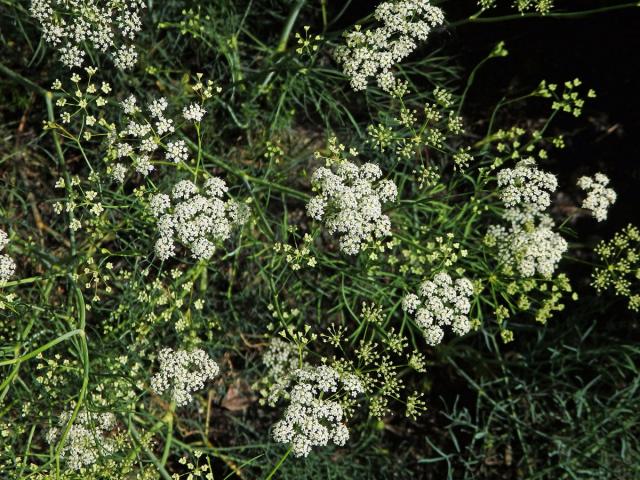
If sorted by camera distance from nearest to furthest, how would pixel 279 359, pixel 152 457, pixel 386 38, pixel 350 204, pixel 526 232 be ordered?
pixel 350 204
pixel 386 38
pixel 152 457
pixel 526 232
pixel 279 359

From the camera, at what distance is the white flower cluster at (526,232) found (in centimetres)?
398

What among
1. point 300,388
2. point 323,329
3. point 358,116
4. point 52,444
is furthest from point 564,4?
point 52,444

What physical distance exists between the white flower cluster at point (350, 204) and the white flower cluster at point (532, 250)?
1.09 metres

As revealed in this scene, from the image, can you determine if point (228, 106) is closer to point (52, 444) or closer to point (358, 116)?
point (358, 116)

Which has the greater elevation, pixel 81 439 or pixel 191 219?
pixel 191 219

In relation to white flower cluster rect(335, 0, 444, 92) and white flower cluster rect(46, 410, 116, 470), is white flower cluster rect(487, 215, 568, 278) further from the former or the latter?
white flower cluster rect(46, 410, 116, 470)

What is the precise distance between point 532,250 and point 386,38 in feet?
5.89

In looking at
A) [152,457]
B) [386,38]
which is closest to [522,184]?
[386,38]

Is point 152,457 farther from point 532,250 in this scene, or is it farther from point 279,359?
point 532,250

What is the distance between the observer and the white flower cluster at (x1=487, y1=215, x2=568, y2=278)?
4.37 meters

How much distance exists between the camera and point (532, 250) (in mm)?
4375

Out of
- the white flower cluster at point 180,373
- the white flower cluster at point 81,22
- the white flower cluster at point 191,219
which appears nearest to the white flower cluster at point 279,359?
the white flower cluster at point 180,373

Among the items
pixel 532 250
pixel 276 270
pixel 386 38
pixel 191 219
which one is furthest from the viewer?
pixel 276 270

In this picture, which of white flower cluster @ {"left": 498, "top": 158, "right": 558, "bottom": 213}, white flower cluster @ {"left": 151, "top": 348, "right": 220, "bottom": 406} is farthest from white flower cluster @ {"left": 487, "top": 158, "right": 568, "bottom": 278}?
white flower cluster @ {"left": 151, "top": 348, "right": 220, "bottom": 406}
